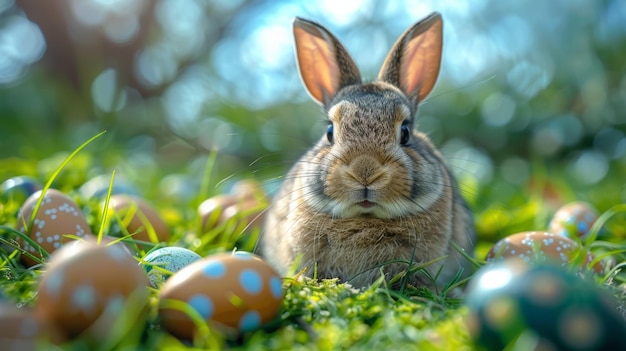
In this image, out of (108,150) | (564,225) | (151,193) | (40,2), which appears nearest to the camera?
(564,225)

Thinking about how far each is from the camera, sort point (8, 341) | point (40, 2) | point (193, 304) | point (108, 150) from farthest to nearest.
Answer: point (40, 2) → point (108, 150) → point (193, 304) → point (8, 341)

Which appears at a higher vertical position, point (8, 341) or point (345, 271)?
point (8, 341)

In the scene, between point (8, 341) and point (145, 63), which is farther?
point (145, 63)

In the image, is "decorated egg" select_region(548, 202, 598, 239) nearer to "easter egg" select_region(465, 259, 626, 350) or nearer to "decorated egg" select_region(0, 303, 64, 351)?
"easter egg" select_region(465, 259, 626, 350)

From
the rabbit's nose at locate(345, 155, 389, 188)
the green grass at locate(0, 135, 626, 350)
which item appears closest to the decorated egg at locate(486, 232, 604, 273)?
the green grass at locate(0, 135, 626, 350)

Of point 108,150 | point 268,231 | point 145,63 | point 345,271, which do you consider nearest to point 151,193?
point 108,150

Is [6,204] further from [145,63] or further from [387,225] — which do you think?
[145,63]
